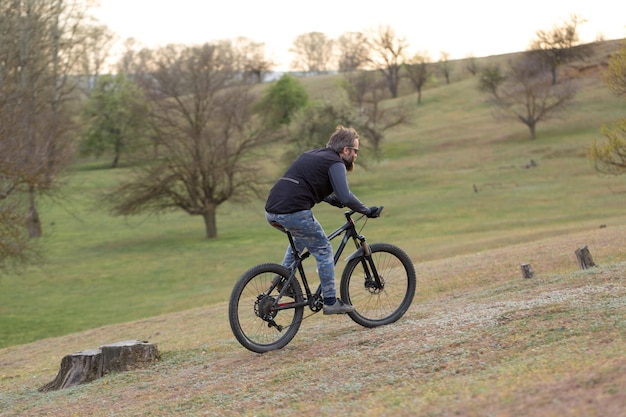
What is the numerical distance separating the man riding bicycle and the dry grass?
115 centimetres

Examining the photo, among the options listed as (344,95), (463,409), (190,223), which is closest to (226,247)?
(190,223)

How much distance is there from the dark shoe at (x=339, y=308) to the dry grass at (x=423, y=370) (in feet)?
0.90

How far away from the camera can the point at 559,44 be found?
10412cm

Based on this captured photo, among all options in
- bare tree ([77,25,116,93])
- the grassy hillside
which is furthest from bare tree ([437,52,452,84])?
the grassy hillside

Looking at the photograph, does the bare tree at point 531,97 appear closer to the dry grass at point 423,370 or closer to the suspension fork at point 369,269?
the dry grass at point 423,370

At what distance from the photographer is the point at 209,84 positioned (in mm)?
47469

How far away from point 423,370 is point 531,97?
251 feet

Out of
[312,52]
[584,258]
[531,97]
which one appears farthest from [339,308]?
[312,52]

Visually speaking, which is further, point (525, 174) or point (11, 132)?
point (525, 174)

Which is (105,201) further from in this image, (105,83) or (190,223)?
(105,83)

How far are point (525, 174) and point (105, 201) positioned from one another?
31077 millimetres

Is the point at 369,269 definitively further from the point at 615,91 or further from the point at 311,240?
the point at 615,91

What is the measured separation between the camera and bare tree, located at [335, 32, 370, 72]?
121400mm

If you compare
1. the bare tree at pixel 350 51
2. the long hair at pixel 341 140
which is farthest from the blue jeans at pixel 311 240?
the bare tree at pixel 350 51
